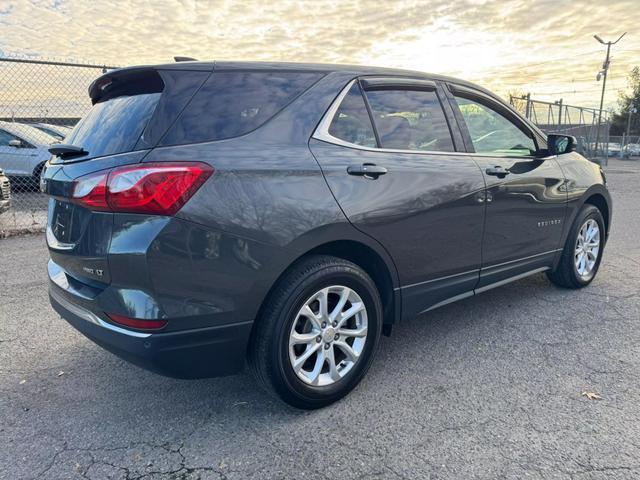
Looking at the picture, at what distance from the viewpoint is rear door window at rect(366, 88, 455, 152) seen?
9.80ft

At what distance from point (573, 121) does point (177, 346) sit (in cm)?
2276

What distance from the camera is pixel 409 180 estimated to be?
2932 millimetres

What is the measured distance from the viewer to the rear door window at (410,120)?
299 cm

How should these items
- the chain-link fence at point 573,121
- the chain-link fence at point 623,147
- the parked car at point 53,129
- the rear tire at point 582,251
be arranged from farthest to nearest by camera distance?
the chain-link fence at point 623,147 → the chain-link fence at point 573,121 → the parked car at point 53,129 → the rear tire at point 582,251


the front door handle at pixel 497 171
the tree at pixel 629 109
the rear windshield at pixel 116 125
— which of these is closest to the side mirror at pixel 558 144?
the front door handle at pixel 497 171

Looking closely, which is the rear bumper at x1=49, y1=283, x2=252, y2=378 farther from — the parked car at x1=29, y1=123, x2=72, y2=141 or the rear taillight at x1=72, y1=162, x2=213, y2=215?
the parked car at x1=29, y1=123, x2=72, y2=141

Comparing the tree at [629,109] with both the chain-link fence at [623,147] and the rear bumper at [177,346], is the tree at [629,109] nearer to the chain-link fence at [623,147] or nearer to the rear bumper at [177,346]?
the chain-link fence at [623,147]

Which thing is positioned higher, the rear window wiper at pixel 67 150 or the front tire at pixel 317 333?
the rear window wiper at pixel 67 150

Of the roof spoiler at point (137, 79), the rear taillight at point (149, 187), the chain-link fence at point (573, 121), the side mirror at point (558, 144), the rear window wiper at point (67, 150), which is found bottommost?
the rear taillight at point (149, 187)

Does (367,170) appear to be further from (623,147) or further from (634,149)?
(634,149)

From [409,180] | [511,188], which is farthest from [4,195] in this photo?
[511,188]

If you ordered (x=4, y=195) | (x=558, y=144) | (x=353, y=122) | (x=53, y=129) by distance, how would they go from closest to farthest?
(x=353, y=122)
(x=558, y=144)
(x=4, y=195)
(x=53, y=129)

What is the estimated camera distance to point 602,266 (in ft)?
17.7

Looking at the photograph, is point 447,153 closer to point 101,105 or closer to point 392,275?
point 392,275
